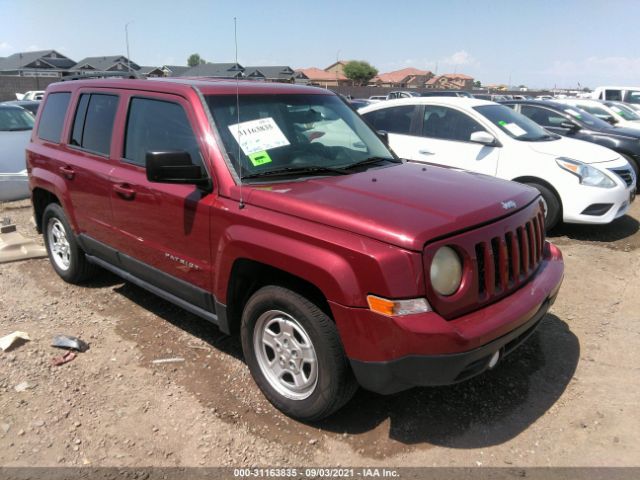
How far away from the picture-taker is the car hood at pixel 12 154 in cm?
840

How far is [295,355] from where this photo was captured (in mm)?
2850

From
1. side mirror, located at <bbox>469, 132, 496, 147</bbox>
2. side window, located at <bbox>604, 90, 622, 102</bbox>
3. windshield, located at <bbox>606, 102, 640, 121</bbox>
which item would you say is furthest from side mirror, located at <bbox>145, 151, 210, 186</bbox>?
side window, located at <bbox>604, 90, 622, 102</bbox>

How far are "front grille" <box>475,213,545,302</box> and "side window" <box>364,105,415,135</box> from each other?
175 inches

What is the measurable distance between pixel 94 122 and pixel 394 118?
455 cm

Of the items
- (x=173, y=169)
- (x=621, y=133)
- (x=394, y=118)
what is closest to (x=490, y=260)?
(x=173, y=169)

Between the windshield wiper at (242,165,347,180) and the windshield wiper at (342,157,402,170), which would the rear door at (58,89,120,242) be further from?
the windshield wiper at (342,157,402,170)

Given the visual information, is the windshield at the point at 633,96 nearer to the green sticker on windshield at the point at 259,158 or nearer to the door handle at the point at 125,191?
the green sticker on windshield at the point at 259,158

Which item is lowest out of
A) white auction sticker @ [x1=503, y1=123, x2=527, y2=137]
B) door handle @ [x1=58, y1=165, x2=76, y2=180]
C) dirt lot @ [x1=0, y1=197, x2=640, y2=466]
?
dirt lot @ [x1=0, y1=197, x2=640, y2=466]

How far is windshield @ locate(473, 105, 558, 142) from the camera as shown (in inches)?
261

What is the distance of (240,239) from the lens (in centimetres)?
283

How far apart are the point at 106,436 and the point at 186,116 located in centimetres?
203

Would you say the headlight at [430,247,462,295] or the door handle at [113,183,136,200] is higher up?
the door handle at [113,183,136,200]

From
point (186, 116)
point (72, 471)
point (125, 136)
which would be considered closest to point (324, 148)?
point (186, 116)

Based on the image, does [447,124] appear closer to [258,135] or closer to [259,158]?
[258,135]
